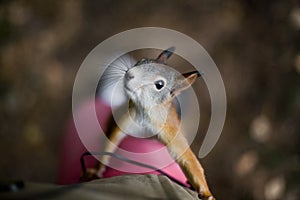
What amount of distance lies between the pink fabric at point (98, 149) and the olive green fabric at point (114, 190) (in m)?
0.13

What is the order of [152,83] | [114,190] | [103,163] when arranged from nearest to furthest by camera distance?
[114,190]
[152,83]
[103,163]

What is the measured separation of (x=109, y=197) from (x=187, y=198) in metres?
0.12

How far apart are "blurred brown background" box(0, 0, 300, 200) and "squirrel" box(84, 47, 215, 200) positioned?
63 cm

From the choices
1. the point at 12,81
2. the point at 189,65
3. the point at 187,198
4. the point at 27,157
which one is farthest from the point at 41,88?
the point at 187,198

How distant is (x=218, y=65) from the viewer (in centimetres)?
131

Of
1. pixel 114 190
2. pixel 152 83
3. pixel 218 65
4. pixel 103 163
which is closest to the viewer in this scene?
pixel 114 190

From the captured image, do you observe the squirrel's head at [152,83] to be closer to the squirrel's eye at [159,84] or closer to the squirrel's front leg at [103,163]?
the squirrel's eye at [159,84]

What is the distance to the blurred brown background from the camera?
4.07ft

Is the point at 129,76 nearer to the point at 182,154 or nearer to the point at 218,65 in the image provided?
the point at 182,154

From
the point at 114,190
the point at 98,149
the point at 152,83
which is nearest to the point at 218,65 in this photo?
the point at 98,149

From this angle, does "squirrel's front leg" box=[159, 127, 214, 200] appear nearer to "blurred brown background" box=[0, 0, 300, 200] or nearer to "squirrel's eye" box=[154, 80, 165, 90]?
"squirrel's eye" box=[154, 80, 165, 90]

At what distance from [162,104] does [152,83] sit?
35 mm

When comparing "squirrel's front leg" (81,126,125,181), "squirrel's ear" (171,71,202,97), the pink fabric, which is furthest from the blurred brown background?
"squirrel's ear" (171,71,202,97)

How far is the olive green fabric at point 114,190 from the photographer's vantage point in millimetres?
420
